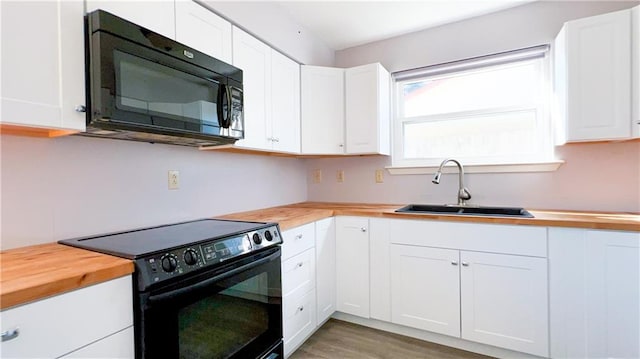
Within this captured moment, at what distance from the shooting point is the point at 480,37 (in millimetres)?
2510

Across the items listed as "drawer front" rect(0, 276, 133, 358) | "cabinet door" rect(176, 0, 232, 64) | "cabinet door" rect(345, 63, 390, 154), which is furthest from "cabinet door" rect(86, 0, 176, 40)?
"cabinet door" rect(345, 63, 390, 154)

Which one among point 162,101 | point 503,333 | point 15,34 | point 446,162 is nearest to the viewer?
point 15,34

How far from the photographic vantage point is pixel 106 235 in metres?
1.40

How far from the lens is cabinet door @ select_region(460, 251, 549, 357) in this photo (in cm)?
181

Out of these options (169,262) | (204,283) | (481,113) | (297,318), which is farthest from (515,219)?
(169,262)

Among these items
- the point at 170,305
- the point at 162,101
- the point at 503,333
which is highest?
the point at 162,101

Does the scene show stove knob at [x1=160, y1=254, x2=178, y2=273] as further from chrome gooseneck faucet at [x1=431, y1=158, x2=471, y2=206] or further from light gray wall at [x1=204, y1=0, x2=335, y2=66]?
chrome gooseneck faucet at [x1=431, y1=158, x2=471, y2=206]

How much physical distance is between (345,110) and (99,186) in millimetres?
1903

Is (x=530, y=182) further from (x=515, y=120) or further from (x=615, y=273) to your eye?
(x=615, y=273)

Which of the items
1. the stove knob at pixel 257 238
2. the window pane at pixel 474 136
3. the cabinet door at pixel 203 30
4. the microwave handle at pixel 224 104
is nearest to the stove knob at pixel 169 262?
the stove knob at pixel 257 238

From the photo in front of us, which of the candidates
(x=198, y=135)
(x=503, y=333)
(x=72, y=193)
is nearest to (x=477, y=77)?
(x=503, y=333)

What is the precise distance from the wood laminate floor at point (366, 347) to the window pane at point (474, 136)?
59.9 inches

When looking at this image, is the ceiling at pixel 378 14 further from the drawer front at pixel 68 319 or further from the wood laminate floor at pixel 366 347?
the wood laminate floor at pixel 366 347

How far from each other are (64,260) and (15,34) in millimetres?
746
